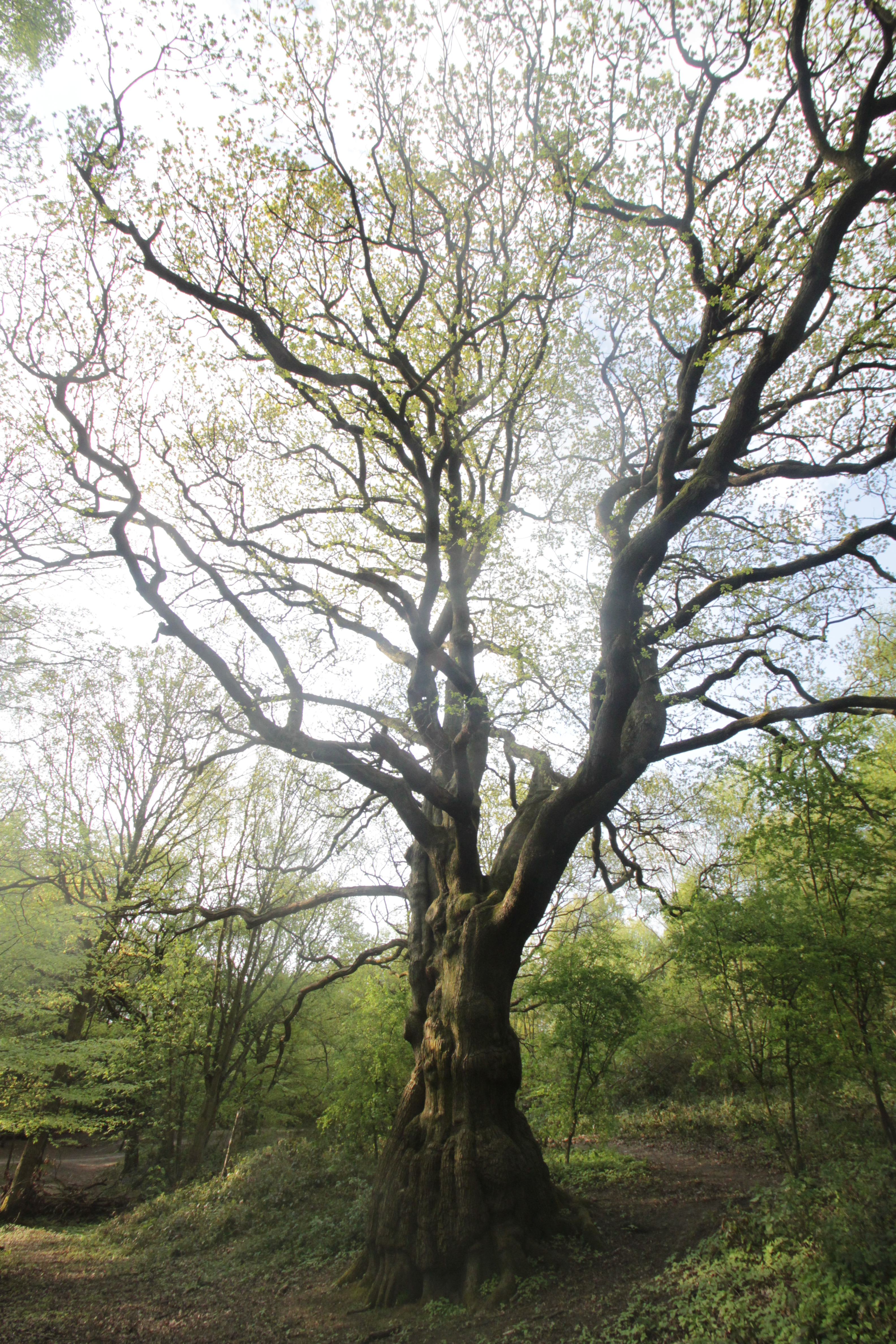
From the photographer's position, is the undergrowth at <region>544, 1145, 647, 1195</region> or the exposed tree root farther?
the undergrowth at <region>544, 1145, 647, 1195</region>

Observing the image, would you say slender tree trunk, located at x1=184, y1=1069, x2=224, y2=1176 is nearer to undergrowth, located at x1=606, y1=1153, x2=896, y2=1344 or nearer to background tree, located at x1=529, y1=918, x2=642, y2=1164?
background tree, located at x1=529, y1=918, x2=642, y2=1164

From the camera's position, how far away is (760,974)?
6.28 m

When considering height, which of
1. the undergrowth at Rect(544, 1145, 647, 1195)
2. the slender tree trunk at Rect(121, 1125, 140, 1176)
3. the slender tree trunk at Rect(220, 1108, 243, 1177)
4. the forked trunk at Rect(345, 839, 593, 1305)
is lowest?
the slender tree trunk at Rect(121, 1125, 140, 1176)

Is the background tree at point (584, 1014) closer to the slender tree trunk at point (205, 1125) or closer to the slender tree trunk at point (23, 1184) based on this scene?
the slender tree trunk at point (205, 1125)

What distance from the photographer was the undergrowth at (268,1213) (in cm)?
757

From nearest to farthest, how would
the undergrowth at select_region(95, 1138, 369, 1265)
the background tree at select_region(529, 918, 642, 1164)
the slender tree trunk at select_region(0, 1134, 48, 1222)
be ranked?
the undergrowth at select_region(95, 1138, 369, 1265) < the background tree at select_region(529, 918, 642, 1164) < the slender tree trunk at select_region(0, 1134, 48, 1222)

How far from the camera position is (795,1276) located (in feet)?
11.7

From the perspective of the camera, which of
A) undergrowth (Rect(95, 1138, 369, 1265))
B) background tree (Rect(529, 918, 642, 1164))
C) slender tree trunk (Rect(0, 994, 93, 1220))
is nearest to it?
undergrowth (Rect(95, 1138, 369, 1265))

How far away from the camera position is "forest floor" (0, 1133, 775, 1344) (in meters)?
4.63

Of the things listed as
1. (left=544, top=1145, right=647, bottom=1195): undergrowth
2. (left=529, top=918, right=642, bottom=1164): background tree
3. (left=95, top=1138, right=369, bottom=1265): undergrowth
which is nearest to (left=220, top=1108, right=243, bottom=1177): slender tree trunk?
(left=95, top=1138, right=369, bottom=1265): undergrowth

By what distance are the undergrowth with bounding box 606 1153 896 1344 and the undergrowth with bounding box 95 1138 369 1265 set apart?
15.3ft

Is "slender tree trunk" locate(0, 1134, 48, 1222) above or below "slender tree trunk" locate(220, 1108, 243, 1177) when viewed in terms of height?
below

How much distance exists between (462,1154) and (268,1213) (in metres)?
5.20

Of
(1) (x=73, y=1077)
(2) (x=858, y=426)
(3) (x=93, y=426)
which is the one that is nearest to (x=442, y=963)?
(3) (x=93, y=426)
